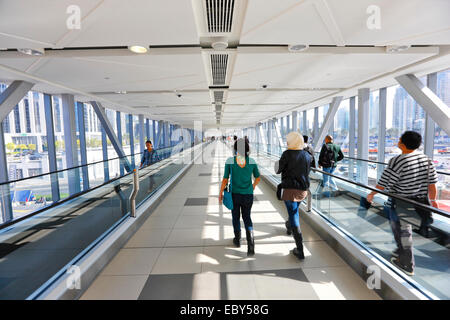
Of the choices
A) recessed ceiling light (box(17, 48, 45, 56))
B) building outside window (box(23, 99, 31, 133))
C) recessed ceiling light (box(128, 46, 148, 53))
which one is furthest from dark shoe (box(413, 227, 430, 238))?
building outside window (box(23, 99, 31, 133))

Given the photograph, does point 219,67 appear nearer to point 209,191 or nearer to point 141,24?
point 141,24

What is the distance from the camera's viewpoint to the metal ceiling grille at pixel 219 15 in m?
2.89

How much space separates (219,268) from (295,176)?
1478 mm

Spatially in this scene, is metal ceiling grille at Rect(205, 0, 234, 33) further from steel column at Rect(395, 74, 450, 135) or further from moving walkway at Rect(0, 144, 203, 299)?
steel column at Rect(395, 74, 450, 135)

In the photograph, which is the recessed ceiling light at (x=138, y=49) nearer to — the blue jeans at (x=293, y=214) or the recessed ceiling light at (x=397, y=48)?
the blue jeans at (x=293, y=214)

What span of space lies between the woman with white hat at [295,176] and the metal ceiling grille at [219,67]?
252 cm

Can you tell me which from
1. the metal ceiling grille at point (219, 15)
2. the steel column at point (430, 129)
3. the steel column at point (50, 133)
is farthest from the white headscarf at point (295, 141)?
the steel column at point (50, 133)

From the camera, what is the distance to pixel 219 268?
2975 mm

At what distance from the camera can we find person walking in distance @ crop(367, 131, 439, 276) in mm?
2438

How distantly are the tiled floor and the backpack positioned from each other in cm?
233

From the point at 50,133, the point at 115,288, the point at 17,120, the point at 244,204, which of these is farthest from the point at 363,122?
the point at 17,120

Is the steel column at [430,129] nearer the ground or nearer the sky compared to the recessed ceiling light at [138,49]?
nearer the ground

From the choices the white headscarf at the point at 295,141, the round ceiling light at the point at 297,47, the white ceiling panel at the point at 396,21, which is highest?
the round ceiling light at the point at 297,47

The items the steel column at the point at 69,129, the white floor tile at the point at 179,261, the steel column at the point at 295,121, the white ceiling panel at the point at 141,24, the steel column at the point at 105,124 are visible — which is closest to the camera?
the white ceiling panel at the point at 141,24
